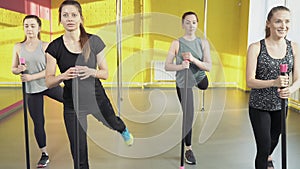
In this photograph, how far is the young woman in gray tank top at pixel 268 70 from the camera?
223 centimetres

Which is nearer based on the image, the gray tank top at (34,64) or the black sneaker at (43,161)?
the gray tank top at (34,64)

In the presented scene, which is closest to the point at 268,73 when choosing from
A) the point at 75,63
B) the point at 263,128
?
the point at 263,128

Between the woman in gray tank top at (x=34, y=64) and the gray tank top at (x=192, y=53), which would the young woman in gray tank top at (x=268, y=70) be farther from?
the woman in gray tank top at (x=34, y=64)

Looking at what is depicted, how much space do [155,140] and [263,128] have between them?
5.99 ft

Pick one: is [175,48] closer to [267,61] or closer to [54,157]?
[267,61]

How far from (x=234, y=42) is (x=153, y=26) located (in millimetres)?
1975

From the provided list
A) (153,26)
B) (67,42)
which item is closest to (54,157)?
(67,42)

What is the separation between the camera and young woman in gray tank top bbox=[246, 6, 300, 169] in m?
→ 2.23

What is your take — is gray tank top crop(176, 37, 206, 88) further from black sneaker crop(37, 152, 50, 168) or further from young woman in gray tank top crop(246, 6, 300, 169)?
black sneaker crop(37, 152, 50, 168)

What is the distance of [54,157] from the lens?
3.36m

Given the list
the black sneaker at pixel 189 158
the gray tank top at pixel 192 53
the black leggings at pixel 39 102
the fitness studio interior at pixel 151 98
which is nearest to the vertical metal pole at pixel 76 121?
the fitness studio interior at pixel 151 98

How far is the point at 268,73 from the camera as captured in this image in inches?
89.4

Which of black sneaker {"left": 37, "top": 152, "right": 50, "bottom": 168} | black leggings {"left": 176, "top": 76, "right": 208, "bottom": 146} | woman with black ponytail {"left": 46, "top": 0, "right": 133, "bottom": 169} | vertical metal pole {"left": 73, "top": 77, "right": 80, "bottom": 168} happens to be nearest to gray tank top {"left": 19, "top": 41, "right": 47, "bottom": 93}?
black sneaker {"left": 37, "top": 152, "right": 50, "bottom": 168}

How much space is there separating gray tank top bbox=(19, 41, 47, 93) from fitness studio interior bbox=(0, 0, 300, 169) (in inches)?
14.1
